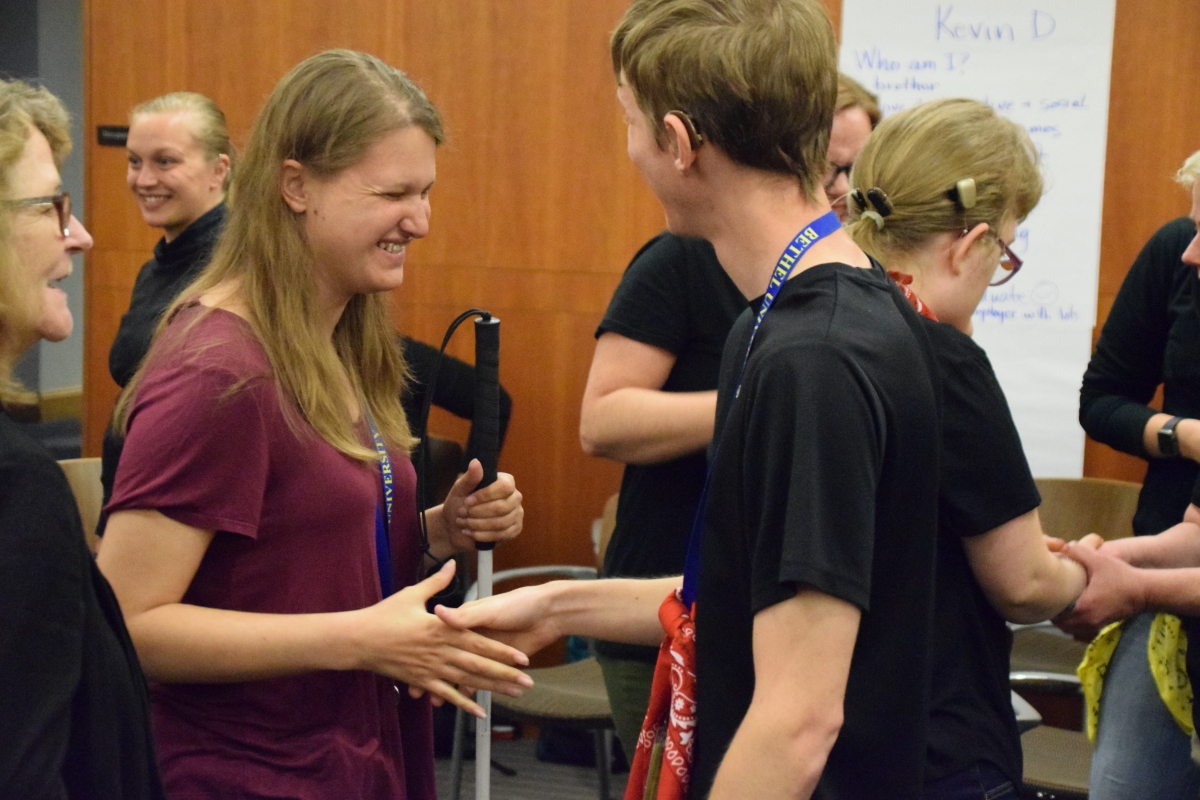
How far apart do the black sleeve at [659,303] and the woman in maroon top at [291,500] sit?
1.77 feet

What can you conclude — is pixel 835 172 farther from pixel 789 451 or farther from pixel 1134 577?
pixel 789 451

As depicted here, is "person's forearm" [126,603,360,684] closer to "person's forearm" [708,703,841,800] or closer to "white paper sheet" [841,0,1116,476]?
"person's forearm" [708,703,841,800]

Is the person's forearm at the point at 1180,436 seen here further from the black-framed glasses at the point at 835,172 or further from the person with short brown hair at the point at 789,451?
the person with short brown hair at the point at 789,451

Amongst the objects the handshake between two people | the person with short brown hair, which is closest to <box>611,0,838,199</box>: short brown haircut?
the person with short brown hair

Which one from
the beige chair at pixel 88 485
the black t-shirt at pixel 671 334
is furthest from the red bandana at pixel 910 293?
the beige chair at pixel 88 485

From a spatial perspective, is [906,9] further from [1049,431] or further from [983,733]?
[983,733]

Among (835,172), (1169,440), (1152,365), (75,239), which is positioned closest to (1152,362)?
(1152,365)

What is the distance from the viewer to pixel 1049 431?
153 inches

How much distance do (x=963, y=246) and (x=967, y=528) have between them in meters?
0.37

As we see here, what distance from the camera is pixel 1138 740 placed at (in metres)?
2.17

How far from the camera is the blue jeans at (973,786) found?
4.38 ft

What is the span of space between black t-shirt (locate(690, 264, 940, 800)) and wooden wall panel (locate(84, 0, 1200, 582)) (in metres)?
3.10

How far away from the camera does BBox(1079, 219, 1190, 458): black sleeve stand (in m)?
2.48

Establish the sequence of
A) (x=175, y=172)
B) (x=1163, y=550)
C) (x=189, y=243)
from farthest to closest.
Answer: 1. (x=175, y=172)
2. (x=189, y=243)
3. (x=1163, y=550)
